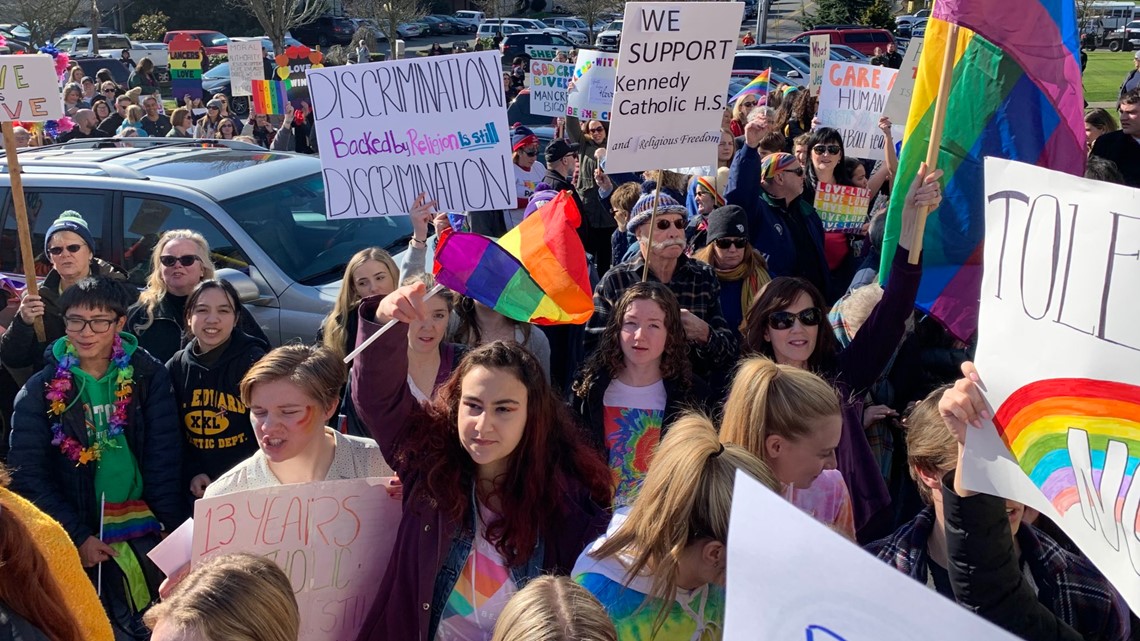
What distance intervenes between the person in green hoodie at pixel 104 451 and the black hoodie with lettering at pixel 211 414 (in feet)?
0.31

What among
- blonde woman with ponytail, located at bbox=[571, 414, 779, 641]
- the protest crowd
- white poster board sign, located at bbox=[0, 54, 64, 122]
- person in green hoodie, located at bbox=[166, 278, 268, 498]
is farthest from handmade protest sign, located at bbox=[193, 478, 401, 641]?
white poster board sign, located at bbox=[0, 54, 64, 122]

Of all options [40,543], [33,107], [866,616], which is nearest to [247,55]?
[33,107]

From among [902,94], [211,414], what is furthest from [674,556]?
[902,94]

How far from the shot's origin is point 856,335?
4.18 metres

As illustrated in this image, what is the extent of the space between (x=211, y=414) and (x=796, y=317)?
7.61 feet

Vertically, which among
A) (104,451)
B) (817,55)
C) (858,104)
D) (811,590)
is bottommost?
(104,451)

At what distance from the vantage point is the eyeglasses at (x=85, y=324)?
4121 millimetres

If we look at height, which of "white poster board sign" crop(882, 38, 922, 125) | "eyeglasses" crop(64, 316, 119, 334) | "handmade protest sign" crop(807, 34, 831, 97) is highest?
"handmade protest sign" crop(807, 34, 831, 97)

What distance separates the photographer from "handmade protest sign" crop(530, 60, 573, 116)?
12820 millimetres

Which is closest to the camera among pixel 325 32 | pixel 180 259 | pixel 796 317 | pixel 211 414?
pixel 796 317

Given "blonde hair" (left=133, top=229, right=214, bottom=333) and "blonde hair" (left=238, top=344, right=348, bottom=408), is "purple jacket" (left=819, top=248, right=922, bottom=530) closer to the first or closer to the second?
"blonde hair" (left=238, top=344, right=348, bottom=408)

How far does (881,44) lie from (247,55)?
22.7 m

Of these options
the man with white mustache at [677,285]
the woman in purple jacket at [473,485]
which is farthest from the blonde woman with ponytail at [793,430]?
the man with white mustache at [677,285]

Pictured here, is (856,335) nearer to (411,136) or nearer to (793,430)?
(793,430)
